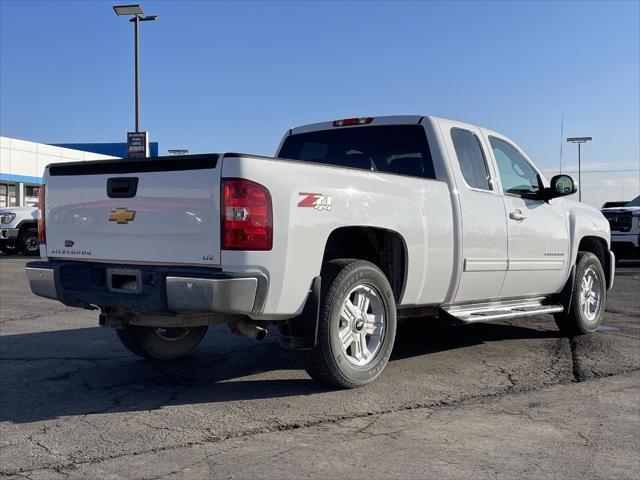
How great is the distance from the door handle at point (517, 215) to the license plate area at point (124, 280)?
3563mm

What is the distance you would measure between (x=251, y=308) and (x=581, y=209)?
16.1ft

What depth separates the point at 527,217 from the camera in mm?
6789

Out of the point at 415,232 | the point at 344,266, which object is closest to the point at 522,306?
the point at 415,232

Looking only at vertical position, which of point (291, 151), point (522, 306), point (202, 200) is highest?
point (291, 151)

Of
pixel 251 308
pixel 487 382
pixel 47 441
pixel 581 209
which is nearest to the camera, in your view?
pixel 47 441

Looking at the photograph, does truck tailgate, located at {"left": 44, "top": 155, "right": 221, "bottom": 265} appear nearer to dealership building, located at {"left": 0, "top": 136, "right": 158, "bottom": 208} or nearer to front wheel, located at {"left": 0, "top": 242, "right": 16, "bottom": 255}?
front wheel, located at {"left": 0, "top": 242, "right": 16, "bottom": 255}

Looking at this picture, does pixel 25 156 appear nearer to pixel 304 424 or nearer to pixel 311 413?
pixel 311 413

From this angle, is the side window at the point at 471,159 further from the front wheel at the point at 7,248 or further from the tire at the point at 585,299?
the front wheel at the point at 7,248

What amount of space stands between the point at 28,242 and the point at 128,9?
24.1 feet

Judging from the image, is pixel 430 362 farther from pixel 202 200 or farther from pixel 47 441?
pixel 47 441

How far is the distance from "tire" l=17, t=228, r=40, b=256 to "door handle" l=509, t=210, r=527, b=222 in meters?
16.9

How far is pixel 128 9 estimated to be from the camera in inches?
809

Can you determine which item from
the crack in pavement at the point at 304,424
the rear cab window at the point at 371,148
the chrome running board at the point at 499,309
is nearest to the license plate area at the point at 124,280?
the crack in pavement at the point at 304,424

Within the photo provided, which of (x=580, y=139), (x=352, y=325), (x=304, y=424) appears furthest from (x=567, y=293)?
(x=580, y=139)
